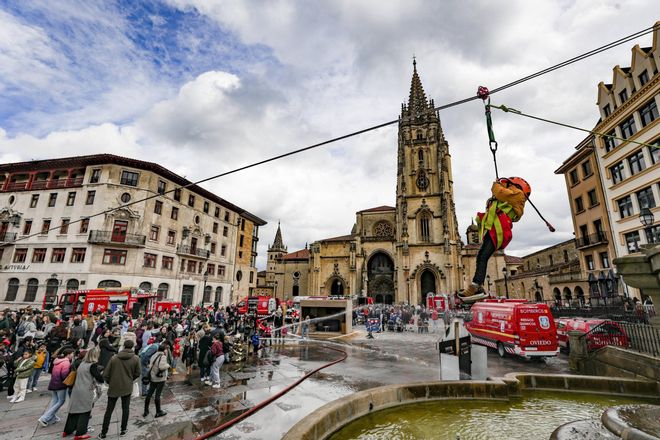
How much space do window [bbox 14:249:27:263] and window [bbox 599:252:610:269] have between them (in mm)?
48785

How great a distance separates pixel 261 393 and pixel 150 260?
86.2 feet

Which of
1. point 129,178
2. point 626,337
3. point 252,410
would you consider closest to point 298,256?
point 129,178

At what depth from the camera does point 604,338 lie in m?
10.6

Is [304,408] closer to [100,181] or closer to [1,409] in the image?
[1,409]

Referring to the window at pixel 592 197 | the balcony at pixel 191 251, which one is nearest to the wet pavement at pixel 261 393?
the window at pixel 592 197

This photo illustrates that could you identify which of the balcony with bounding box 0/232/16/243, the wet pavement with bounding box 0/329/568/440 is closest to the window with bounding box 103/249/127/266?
the balcony with bounding box 0/232/16/243

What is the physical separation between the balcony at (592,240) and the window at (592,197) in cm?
255

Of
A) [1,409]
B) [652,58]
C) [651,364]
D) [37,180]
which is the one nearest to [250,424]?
[1,409]

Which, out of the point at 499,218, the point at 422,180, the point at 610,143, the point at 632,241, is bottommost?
the point at 499,218

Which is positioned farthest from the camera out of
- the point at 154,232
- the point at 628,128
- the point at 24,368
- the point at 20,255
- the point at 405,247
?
the point at 405,247

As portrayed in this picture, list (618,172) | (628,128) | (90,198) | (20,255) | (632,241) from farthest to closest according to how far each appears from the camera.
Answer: (90,198)
(20,255)
(618,172)
(628,128)
(632,241)

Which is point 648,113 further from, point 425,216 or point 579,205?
point 425,216

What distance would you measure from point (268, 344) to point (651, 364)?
14443 millimetres

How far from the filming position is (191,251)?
33750 millimetres
